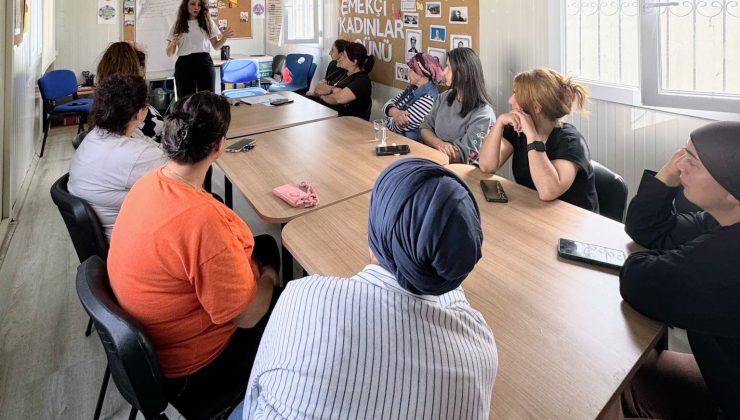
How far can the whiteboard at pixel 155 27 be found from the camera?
573 cm

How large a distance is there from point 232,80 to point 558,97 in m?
5.32

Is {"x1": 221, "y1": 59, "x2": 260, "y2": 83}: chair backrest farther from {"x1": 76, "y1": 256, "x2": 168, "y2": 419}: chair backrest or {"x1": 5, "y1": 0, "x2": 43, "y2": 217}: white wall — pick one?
{"x1": 76, "y1": 256, "x2": 168, "y2": 419}: chair backrest

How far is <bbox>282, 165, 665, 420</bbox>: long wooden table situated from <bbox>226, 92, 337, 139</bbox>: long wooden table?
1.40m

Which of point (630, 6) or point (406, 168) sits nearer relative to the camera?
point (406, 168)

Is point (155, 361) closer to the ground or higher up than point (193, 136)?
closer to the ground

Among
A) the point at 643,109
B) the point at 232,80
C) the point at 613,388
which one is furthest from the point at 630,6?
the point at 232,80

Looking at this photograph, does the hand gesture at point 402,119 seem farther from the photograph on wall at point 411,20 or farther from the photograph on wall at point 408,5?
the photograph on wall at point 408,5

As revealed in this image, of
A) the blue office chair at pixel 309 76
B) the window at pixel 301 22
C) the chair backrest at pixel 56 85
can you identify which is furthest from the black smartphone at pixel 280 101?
the chair backrest at pixel 56 85

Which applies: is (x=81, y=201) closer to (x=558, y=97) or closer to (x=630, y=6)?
(x=558, y=97)

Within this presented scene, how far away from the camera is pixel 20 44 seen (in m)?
3.60

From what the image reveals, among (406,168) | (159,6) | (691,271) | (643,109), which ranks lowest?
(691,271)

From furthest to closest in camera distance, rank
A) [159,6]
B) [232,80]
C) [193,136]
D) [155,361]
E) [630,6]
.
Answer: [232,80] → [159,6] → [630,6] → [193,136] → [155,361]

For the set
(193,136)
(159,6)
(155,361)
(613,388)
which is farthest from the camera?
(159,6)

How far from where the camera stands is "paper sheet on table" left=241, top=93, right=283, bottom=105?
Answer: 12.4ft
